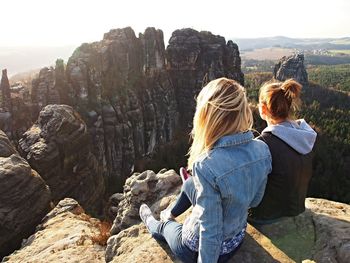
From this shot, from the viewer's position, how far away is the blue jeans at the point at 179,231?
675 centimetres

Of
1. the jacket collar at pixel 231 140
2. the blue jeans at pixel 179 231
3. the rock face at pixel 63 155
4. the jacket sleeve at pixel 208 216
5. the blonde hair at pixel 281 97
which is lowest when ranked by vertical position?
the rock face at pixel 63 155

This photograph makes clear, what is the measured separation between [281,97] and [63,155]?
26.8m

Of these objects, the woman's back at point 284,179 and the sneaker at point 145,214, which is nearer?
the woman's back at point 284,179

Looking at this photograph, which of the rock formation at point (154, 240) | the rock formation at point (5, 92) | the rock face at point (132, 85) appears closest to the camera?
the rock formation at point (154, 240)

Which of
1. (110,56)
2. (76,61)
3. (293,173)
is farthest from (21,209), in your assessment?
(110,56)

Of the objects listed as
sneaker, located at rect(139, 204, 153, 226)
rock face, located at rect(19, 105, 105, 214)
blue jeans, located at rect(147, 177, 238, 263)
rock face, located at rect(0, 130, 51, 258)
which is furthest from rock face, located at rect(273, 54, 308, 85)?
blue jeans, located at rect(147, 177, 238, 263)

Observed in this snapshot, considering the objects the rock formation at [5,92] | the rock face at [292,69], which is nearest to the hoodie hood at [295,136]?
the rock formation at [5,92]

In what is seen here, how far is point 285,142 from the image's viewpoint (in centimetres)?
741

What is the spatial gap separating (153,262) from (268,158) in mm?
3459

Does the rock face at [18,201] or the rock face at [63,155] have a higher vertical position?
the rock face at [18,201]

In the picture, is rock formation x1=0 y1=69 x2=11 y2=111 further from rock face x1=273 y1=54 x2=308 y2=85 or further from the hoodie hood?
rock face x1=273 y1=54 x2=308 y2=85

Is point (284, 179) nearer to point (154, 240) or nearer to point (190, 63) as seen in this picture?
point (154, 240)

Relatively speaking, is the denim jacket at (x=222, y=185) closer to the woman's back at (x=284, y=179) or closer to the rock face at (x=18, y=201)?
the woman's back at (x=284, y=179)

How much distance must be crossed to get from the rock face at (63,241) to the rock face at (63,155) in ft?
44.3
